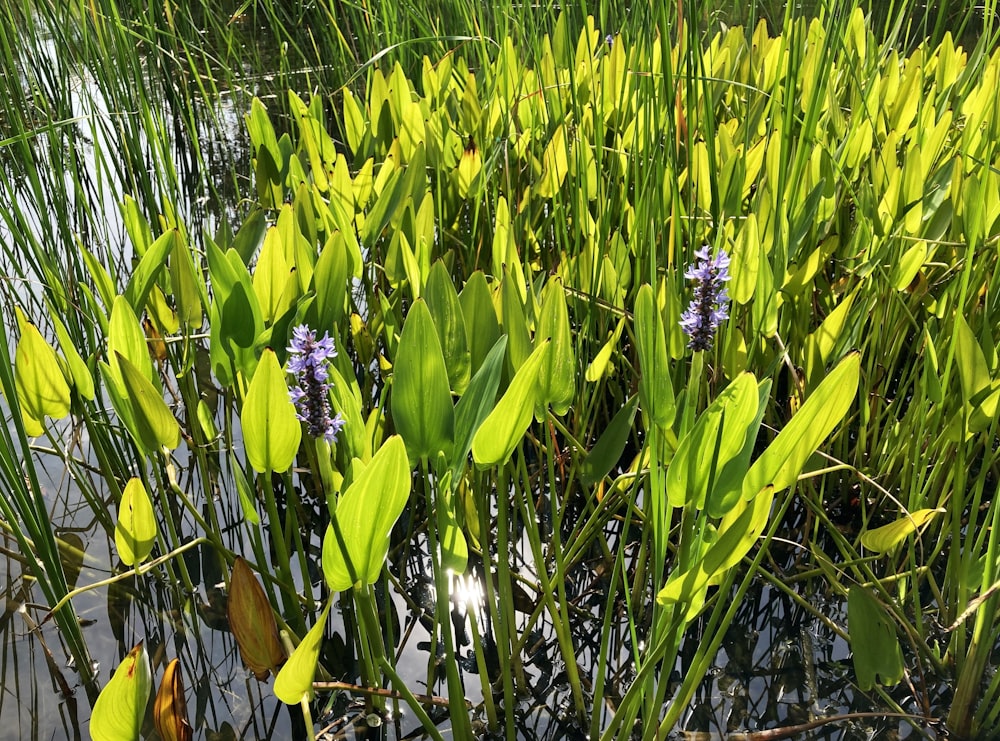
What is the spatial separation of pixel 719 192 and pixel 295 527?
0.69 metres

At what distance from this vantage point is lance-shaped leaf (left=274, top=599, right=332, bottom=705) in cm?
63

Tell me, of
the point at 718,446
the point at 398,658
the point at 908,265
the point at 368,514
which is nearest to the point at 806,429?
the point at 718,446

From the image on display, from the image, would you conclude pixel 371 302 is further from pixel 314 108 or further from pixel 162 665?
pixel 162 665

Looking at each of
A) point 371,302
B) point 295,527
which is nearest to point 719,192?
point 371,302

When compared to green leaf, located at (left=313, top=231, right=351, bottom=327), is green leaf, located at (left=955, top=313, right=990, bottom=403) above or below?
below

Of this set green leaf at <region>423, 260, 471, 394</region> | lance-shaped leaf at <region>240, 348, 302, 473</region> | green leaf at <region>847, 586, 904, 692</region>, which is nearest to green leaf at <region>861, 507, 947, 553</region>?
green leaf at <region>847, 586, 904, 692</region>

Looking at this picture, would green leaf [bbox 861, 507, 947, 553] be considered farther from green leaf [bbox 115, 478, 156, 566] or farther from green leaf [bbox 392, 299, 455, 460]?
green leaf [bbox 115, 478, 156, 566]

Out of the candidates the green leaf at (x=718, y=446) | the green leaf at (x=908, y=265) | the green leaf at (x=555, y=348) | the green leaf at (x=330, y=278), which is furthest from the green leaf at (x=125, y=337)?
the green leaf at (x=908, y=265)

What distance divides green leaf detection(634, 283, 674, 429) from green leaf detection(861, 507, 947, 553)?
23cm

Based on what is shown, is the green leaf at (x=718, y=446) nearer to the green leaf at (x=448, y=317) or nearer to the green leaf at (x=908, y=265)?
the green leaf at (x=448, y=317)

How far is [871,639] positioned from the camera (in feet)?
2.51

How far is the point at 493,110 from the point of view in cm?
155

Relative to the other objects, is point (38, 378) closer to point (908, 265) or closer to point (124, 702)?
point (124, 702)

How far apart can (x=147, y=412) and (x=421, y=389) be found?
0.26m
